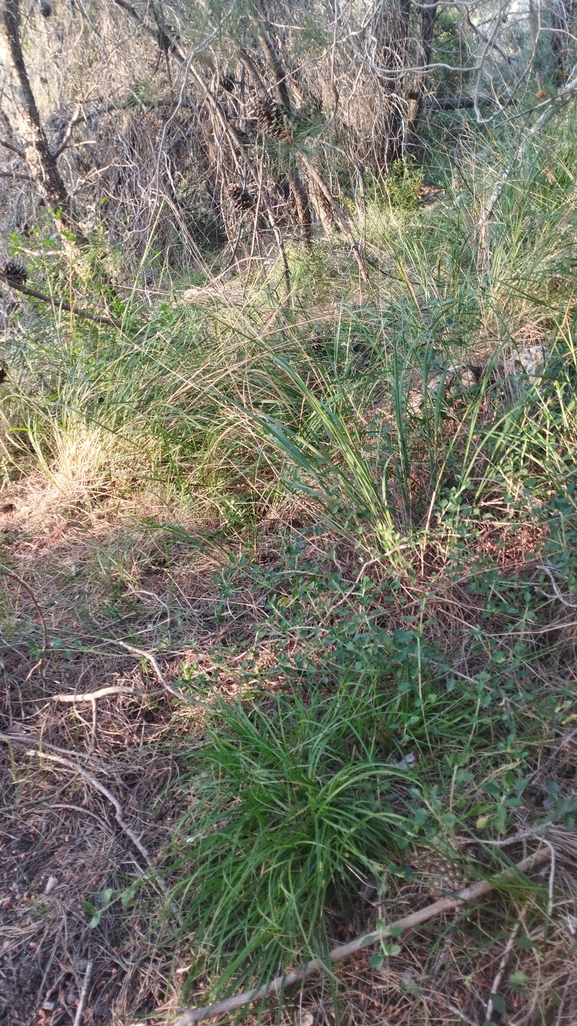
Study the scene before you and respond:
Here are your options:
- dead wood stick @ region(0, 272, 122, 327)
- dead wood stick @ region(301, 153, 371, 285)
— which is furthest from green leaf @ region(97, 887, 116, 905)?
dead wood stick @ region(301, 153, 371, 285)

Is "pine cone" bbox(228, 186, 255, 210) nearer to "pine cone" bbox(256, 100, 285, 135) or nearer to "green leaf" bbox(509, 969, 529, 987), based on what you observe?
"pine cone" bbox(256, 100, 285, 135)

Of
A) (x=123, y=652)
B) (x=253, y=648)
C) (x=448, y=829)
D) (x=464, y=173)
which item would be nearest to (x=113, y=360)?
(x=123, y=652)

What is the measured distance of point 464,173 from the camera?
4.37 m

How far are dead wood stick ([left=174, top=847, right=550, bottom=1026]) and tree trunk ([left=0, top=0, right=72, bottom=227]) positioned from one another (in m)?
4.54

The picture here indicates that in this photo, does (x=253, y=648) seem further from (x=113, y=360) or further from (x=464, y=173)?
(x=464, y=173)

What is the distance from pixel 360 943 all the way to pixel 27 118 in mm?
5388

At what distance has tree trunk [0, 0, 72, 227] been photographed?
511cm

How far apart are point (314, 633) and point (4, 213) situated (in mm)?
6034

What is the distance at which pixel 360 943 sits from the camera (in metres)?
1.55

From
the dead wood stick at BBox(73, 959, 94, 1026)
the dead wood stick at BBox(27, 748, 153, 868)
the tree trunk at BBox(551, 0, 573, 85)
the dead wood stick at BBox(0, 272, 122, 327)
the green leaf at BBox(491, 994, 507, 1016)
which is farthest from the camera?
the tree trunk at BBox(551, 0, 573, 85)

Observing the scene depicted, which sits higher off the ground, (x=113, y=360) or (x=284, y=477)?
(x=113, y=360)

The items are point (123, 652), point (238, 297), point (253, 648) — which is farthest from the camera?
point (238, 297)

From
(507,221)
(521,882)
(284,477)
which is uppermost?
(507,221)

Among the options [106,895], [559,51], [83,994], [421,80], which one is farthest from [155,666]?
[559,51]
